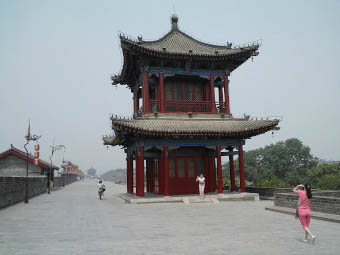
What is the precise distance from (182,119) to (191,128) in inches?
65.2

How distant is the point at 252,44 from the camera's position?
22.1 metres

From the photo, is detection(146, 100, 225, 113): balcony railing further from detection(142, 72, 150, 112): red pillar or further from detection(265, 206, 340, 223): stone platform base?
detection(265, 206, 340, 223): stone platform base

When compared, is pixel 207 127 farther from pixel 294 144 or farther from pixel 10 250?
pixel 294 144

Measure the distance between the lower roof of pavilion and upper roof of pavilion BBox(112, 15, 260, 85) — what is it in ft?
14.7

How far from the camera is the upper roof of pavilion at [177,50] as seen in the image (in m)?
20.3

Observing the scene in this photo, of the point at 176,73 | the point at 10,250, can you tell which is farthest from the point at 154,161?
the point at 10,250

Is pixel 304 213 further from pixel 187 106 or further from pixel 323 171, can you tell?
pixel 323 171

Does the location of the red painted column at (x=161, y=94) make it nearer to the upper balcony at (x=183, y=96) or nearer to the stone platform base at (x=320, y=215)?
A: the upper balcony at (x=183, y=96)

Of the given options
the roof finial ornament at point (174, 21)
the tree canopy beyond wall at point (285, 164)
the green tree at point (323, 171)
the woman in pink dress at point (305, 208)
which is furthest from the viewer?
the tree canopy beyond wall at point (285, 164)

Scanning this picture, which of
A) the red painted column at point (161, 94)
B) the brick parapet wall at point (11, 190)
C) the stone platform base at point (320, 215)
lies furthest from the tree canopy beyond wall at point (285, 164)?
the stone platform base at point (320, 215)

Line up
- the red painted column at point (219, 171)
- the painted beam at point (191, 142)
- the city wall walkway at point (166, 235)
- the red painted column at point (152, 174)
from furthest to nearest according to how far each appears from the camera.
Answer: the red painted column at point (152, 174)
the red painted column at point (219, 171)
the painted beam at point (191, 142)
the city wall walkway at point (166, 235)

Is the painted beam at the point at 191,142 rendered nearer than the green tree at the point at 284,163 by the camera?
Yes

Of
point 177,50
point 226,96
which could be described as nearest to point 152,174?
Result: point 226,96

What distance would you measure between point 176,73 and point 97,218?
1241cm
